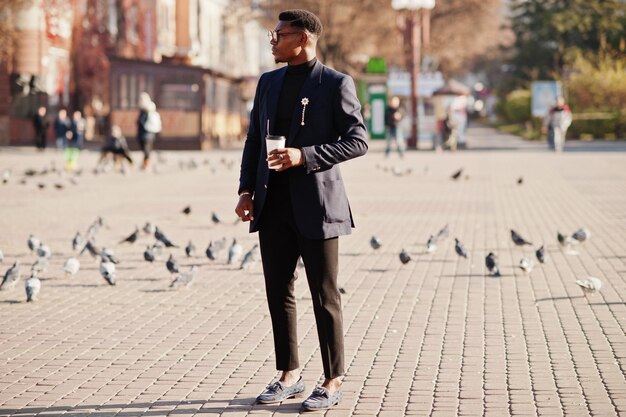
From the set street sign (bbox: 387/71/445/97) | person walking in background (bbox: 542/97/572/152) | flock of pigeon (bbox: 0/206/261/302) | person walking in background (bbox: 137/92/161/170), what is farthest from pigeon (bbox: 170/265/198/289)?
street sign (bbox: 387/71/445/97)

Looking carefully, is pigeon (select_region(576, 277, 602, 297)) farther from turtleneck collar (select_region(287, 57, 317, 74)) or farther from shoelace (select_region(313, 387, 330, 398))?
turtleneck collar (select_region(287, 57, 317, 74))

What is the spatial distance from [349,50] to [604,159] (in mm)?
28144

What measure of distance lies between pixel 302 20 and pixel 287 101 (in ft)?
1.31

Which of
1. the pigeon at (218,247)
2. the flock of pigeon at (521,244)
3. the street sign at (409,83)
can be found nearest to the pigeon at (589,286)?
the flock of pigeon at (521,244)

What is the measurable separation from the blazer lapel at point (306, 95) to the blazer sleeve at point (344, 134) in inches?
4.0

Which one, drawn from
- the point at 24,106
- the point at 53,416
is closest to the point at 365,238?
the point at 53,416

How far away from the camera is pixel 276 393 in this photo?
20.6 ft

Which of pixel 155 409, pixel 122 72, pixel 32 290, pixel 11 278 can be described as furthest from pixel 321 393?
pixel 122 72

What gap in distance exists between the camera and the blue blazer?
6016 millimetres

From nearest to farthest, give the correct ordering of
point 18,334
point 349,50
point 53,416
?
point 53,416
point 18,334
point 349,50

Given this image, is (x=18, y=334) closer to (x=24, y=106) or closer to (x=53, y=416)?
(x=53, y=416)

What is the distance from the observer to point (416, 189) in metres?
23.3

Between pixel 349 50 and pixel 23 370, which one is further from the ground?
pixel 349 50

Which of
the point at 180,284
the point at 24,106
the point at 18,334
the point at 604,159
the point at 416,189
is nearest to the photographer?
the point at 18,334
